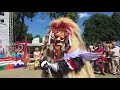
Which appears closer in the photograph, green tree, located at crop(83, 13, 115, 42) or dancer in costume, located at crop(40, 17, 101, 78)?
dancer in costume, located at crop(40, 17, 101, 78)

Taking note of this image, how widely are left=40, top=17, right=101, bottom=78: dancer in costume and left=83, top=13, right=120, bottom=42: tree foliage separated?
0.58 m

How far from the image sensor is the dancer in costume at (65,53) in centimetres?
738

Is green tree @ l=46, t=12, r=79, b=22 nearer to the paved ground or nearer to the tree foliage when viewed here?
the tree foliage

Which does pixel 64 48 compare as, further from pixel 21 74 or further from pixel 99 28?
pixel 21 74

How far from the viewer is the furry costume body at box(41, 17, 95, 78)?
736 centimetres

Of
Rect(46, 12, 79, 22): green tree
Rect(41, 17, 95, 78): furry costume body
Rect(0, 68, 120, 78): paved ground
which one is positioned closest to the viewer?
Rect(41, 17, 95, 78): furry costume body

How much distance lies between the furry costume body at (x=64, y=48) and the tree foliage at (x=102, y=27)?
0.60 metres

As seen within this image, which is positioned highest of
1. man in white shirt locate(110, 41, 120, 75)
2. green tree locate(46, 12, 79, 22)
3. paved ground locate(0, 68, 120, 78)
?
green tree locate(46, 12, 79, 22)

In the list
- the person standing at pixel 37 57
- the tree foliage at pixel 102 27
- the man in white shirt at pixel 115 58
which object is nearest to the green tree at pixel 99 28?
the tree foliage at pixel 102 27

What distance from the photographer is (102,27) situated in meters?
8.10

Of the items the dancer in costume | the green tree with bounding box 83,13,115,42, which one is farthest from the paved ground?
the green tree with bounding box 83,13,115,42
